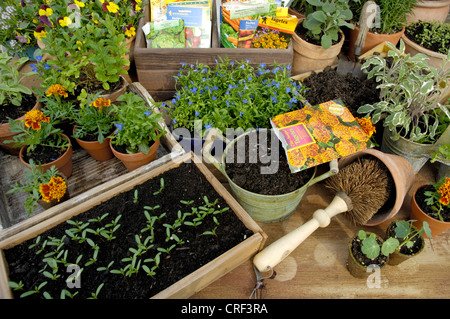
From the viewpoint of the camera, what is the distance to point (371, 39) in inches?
81.9

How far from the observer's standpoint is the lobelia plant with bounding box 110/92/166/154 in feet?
4.38

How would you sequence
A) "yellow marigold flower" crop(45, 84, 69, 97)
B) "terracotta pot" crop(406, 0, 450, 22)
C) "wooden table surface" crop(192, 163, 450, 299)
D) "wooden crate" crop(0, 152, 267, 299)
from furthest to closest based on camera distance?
"terracotta pot" crop(406, 0, 450, 22) → "yellow marigold flower" crop(45, 84, 69, 97) → "wooden table surface" crop(192, 163, 450, 299) → "wooden crate" crop(0, 152, 267, 299)

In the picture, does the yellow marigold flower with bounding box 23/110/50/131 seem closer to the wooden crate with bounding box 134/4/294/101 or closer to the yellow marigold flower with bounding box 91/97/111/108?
the yellow marigold flower with bounding box 91/97/111/108

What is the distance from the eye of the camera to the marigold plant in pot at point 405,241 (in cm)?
128

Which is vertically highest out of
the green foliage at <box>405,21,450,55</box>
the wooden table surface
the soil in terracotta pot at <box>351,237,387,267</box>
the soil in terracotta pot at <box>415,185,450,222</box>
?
the green foliage at <box>405,21,450,55</box>

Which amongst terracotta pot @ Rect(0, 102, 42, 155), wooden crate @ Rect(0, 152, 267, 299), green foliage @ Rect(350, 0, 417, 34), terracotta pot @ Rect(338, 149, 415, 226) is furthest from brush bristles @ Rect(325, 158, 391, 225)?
terracotta pot @ Rect(0, 102, 42, 155)

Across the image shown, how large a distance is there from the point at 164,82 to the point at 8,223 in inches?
44.6

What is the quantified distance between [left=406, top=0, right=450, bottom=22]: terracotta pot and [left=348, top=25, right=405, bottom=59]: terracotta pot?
1.40 feet

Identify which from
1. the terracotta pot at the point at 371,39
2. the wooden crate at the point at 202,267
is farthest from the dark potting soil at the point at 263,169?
the terracotta pot at the point at 371,39

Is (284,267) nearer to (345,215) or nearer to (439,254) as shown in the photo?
(345,215)

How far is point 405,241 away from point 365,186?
0.92 feet

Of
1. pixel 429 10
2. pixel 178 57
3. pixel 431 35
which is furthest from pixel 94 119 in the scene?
pixel 429 10

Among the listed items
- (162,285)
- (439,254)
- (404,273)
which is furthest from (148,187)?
(439,254)

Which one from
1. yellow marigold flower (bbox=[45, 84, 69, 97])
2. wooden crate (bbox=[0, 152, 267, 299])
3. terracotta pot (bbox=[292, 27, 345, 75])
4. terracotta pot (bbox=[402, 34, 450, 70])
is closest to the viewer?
wooden crate (bbox=[0, 152, 267, 299])
